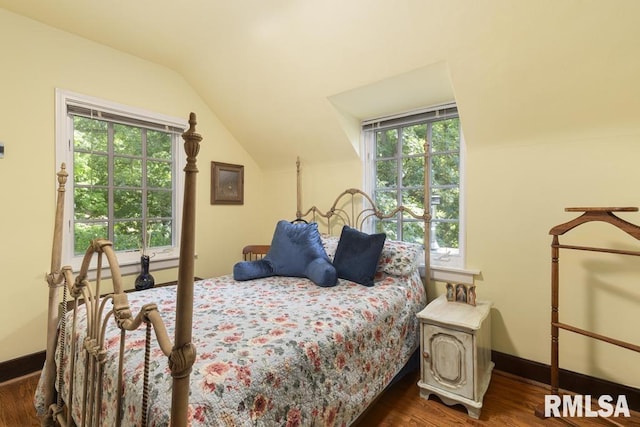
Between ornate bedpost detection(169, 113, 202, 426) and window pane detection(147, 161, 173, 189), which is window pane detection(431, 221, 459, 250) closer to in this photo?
ornate bedpost detection(169, 113, 202, 426)

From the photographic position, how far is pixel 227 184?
3316 mm

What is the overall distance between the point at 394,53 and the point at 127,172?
2.39 metres

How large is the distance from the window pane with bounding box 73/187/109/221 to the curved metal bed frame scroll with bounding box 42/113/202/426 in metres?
1.03

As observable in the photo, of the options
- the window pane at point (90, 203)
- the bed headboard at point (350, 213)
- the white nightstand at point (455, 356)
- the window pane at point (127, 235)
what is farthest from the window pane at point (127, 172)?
the white nightstand at point (455, 356)

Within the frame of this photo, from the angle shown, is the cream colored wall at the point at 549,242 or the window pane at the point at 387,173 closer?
the cream colored wall at the point at 549,242

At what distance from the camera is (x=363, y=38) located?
1982 millimetres

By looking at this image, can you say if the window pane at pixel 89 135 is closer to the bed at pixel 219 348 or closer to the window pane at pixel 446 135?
the bed at pixel 219 348

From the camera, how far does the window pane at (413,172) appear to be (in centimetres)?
268

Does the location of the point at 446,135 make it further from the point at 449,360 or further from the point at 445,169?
the point at 449,360

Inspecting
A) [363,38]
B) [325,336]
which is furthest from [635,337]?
[363,38]

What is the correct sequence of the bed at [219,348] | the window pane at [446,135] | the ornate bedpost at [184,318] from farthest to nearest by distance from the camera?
the window pane at [446,135], the bed at [219,348], the ornate bedpost at [184,318]

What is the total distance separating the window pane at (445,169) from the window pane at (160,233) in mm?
2503

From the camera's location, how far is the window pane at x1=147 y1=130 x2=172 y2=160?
110 inches

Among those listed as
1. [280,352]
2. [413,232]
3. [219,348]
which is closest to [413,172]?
[413,232]
